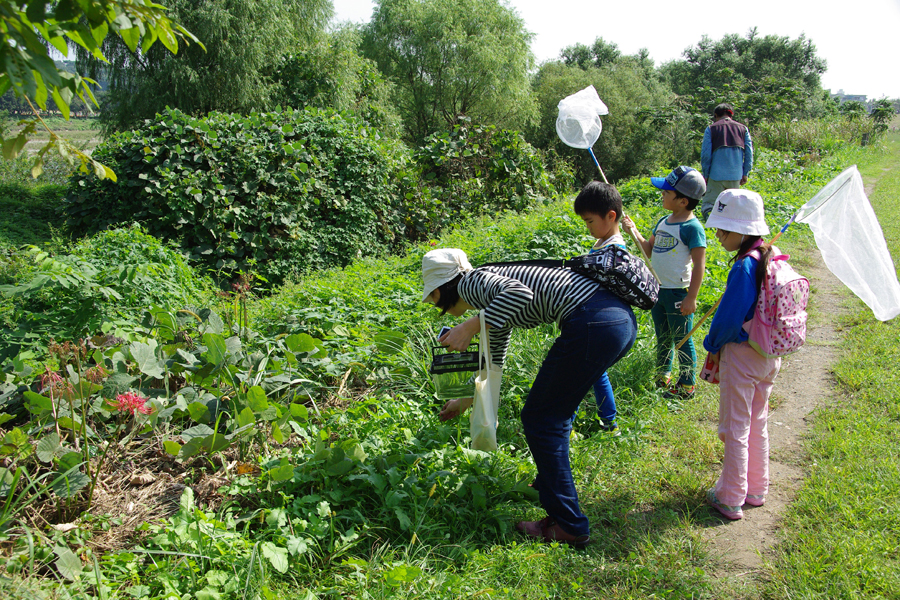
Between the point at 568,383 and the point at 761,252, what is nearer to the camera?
the point at 568,383

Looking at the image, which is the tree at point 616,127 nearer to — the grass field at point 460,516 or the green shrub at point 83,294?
the green shrub at point 83,294

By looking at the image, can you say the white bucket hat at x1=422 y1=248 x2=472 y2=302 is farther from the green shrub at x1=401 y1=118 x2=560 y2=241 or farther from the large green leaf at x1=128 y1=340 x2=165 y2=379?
the green shrub at x1=401 y1=118 x2=560 y2=241

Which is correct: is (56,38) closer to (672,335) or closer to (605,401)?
(605,401)

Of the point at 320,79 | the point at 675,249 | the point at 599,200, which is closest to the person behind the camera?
the point at 599,200

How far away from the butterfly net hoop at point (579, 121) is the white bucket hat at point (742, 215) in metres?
1.47

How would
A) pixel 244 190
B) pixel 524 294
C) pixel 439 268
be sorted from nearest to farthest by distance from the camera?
pixel 524 294 < pixel 439 268 < pixel 244 190

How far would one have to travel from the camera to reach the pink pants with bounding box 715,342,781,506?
115 inches

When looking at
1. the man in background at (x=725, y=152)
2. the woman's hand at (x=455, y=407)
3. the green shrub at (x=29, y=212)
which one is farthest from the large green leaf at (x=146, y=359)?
the green shrub at (x=29, y=212)

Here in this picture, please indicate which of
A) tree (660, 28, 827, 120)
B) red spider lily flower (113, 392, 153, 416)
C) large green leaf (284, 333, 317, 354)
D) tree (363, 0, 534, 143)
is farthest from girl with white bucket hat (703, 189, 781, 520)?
tree (660, 28, 827, 120)

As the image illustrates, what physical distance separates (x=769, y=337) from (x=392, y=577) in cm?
211

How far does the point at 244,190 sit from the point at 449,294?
250 inches

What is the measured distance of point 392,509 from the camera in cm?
282

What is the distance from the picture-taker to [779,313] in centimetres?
278

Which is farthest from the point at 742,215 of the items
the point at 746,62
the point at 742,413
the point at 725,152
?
the point at 746,62
